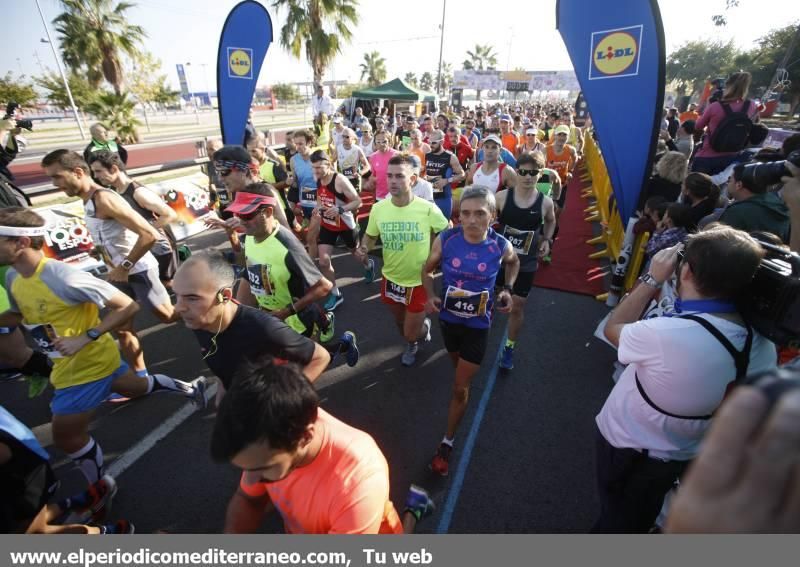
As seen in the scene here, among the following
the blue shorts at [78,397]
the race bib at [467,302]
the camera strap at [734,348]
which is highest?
the camera strap at [734,348]

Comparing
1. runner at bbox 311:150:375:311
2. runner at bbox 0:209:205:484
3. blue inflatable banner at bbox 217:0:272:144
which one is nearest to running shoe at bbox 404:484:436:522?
runner at bbox 0:209:205:484

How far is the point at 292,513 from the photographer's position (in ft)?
4.92

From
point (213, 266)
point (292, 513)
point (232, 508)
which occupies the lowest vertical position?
point (232, 508)

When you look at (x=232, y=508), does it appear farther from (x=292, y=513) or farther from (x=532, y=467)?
(x=532, y=467)

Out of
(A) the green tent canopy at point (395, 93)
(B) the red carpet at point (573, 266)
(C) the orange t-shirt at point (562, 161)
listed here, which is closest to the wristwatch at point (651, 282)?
(B) the red carpet at point (573, 266)

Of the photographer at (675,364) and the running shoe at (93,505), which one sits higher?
the photographer at (675,364)

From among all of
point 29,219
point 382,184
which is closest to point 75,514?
point 29,219

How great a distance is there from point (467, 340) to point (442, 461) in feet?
3.24

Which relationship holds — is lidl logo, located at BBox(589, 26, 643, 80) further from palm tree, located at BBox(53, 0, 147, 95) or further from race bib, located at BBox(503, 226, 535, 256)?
palm tree, located at BBox(53, 0, 147, 95)

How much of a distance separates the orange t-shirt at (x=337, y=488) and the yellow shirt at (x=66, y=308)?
200cm

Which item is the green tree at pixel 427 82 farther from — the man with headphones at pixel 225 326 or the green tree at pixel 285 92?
the man with headphones at pixel 225 326

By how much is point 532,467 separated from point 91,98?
20.1 m

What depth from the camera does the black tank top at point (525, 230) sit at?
4039mm

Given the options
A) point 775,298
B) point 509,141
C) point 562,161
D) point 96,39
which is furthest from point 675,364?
point 96,39
